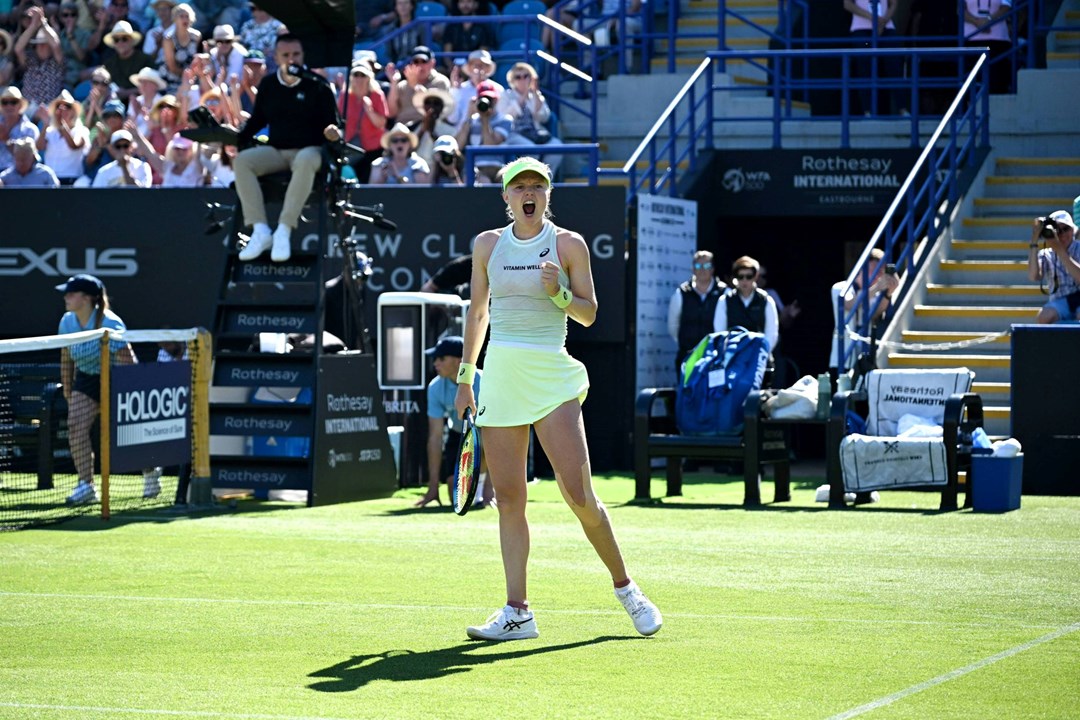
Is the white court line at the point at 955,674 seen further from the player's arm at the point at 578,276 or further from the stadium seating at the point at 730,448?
the stadium seating at the point at 730,448

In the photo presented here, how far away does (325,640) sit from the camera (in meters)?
8.38

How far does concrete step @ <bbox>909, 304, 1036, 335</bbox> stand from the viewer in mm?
19312

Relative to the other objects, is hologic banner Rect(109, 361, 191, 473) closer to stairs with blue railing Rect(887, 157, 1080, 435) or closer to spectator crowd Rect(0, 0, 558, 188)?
spectator crowd Rect(0, 0, 558, 188)

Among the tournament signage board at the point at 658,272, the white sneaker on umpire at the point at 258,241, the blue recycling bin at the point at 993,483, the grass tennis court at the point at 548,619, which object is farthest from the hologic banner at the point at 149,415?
the blue recycling bin at the point at 993,483

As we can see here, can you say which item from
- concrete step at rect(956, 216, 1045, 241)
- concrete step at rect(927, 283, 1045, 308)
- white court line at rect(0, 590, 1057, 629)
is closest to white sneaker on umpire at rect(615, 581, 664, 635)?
white court line at rect(0, 590, 1057, 629)

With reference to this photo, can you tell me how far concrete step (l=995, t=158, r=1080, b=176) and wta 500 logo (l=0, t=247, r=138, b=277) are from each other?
968 centimetres

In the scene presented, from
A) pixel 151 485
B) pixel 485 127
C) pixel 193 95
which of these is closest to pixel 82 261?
pixel 193 95

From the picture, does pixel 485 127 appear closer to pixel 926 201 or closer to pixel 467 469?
pixel 926 201

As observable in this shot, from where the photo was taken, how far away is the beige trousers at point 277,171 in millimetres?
15922

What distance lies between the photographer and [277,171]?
16250 mm

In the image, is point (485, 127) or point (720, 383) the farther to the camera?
point (485, 127)

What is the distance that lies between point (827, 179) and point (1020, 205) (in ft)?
6.90

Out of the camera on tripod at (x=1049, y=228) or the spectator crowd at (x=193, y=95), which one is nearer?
the camera on tripod at (x=1049, y=228)

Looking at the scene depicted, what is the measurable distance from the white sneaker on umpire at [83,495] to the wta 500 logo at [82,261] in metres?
5.59
